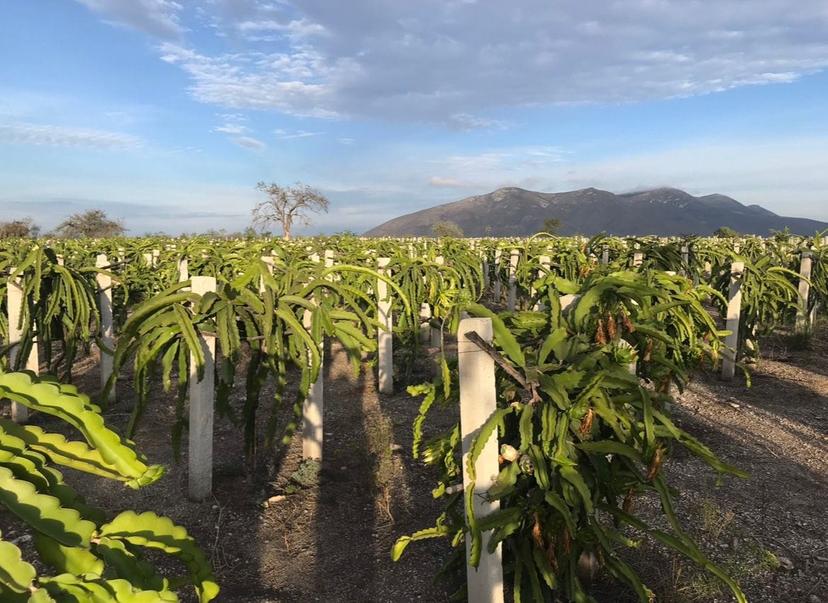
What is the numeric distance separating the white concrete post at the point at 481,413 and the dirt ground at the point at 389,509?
89cm

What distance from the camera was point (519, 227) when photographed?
654 ft

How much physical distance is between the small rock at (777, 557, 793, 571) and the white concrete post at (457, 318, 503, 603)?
2.19 m

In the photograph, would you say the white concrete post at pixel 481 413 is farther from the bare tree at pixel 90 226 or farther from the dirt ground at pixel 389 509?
the bare tree at pixel 90 226

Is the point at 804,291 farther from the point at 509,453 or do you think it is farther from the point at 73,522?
the point at 73,522

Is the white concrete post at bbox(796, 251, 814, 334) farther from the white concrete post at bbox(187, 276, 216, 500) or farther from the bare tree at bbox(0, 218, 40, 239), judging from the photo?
the bare tree at bbox(0, 218, 40, 239)

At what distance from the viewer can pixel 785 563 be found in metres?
3.51

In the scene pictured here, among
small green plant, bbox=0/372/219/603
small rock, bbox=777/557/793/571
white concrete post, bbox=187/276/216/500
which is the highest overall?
small green plant, bbox=0/372/219/603

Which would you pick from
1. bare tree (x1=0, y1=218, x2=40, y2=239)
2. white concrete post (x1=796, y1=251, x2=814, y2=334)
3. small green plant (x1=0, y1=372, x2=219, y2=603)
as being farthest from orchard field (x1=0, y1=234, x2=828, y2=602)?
bare tree (x1=0, y1=218, x2=40, y2=239)

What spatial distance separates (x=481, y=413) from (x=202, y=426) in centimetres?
256

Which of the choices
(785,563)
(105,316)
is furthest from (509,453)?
(105,316)

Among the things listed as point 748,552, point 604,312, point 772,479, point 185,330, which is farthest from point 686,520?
point 185,330

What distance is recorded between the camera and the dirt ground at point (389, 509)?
11.0 ft

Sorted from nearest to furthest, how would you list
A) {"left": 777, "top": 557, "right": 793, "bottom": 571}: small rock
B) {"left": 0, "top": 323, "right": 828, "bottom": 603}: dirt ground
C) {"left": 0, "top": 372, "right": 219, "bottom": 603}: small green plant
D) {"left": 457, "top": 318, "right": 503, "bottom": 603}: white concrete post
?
{"left": 0, "top": 372, "right": 219, "bottom": 603}: small green plant → {"left": 457, "top": 318, "right": 503, "bottom": 603}: white concrete post → {"left": 0, "top": 323, "right": 828, "bottom": 603}: dirt ground → {"left": 777, "top": 557, "right": 793, "bottom": 571}: small rock

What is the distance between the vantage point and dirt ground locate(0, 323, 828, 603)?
11.0 feet
